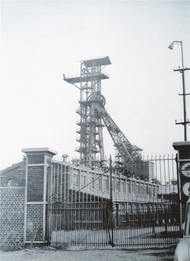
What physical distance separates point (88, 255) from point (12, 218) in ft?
11.7

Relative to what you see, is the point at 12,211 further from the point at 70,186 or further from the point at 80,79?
the point at 80,79

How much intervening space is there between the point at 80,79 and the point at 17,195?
129 feet

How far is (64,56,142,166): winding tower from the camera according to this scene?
48.9m

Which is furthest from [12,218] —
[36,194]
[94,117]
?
[94,117]

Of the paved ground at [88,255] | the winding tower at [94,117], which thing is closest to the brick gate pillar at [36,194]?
the paved ground at [88,255]

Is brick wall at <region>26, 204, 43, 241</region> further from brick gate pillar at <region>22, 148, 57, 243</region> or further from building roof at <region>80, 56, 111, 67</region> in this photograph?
building roof at <region>80, 56, 111, 67</region>

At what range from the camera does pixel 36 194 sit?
12.2 meters

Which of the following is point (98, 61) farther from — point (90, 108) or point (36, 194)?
point (36, 194)

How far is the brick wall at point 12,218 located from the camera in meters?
12.1

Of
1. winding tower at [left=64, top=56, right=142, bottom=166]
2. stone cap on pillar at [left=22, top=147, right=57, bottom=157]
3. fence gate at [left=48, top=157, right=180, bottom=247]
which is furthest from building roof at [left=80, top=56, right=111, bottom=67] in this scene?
stone cap on pillar at [left=22, top=147, right=57, bottom=157]

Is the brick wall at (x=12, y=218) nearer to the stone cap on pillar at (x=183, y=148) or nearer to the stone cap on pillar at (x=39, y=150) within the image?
the stone cap on pillar at (x=39, y=150)

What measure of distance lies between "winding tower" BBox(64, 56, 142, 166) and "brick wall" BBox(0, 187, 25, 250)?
35479mm

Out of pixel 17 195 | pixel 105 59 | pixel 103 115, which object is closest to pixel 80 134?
pixel 103 115

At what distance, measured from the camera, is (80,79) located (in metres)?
50.4
